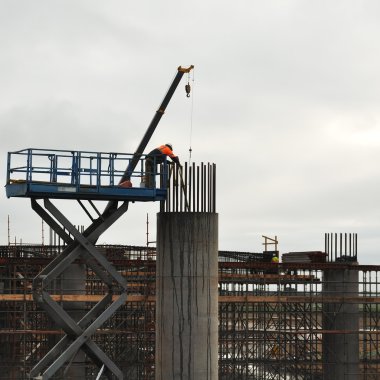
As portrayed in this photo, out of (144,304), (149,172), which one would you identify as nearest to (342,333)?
(144,304)

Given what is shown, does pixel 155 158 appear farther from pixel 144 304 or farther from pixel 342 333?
pixel 342 333

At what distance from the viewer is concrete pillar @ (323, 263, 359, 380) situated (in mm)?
44000

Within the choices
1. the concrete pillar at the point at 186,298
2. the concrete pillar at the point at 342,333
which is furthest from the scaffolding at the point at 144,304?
the concrete pillar at the point at 186,298

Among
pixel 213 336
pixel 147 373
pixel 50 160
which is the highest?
pixel 50 160

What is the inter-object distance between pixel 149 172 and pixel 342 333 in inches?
818

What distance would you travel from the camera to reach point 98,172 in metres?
25.1

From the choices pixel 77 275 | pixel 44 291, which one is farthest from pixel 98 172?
pixel 77 275

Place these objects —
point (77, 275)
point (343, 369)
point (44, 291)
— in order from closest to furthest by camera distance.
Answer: point (44, 291) < point (77, 275) < point (343, 369)

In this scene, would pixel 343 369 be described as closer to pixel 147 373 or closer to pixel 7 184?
pixel 147 373

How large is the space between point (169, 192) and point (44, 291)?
4322 mm

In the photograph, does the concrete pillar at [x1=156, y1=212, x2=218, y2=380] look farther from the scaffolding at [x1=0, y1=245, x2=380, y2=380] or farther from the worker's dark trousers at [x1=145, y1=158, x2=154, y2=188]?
the scaffolding at [x1=0, y1=245, x2=380, y2=380]

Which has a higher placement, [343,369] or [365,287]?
[365,287]

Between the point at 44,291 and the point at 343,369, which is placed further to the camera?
the point at 343,369

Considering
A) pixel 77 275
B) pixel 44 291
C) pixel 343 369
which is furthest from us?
pixel 343 369
